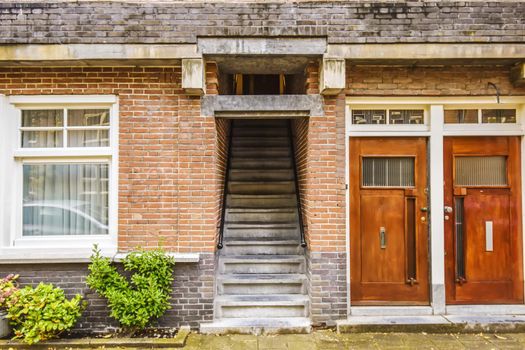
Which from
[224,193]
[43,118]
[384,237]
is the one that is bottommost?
[384,237]

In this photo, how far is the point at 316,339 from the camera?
15.6 ft

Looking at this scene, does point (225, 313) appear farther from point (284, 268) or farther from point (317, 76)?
point (317, 76)

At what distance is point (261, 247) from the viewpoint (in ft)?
19.8

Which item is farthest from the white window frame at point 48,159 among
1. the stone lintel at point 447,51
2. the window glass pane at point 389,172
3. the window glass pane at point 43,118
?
the window glass pane at point 389,172

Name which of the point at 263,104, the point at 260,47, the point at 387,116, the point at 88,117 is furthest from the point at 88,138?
the point at 387,116

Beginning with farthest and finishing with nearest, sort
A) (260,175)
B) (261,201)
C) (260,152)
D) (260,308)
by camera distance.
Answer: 1. (260,152)
2. (260,175)
3. (261,201)
4. (260,308)

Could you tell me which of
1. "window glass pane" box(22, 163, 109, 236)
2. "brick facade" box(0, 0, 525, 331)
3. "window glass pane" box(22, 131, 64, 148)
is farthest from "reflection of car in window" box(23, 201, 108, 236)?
"window glass pane" box(22, 131, 64, 148)

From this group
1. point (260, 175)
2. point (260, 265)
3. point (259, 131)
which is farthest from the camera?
point (259, 131)

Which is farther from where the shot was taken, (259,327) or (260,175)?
(260,175)

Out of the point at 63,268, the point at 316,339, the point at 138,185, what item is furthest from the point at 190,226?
the point at 316,339

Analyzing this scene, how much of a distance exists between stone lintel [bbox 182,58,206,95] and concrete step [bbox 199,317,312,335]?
2.99 metres

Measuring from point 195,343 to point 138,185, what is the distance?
81.5 inches

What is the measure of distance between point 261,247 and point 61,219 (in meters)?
2.82

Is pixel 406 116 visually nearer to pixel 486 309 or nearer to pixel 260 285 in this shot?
pixel 486 309
